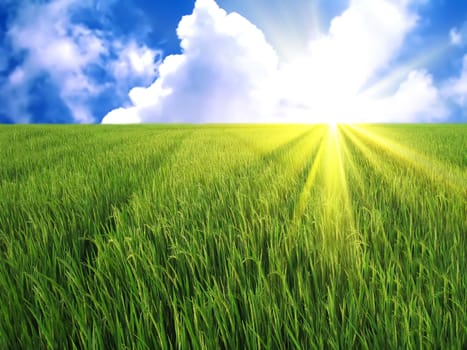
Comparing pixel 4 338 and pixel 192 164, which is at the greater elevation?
pixel 192 164

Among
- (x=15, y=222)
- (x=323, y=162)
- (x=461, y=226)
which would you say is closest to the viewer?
(x=461, y=226)

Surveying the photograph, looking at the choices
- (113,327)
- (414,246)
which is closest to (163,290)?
(113,327)

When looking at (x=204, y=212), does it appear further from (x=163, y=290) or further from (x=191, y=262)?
(x=163, y=290)

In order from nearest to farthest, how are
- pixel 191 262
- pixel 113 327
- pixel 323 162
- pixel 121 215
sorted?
pixel 113 327, pixel 191 262, pixel 121 215, pixel 323 162

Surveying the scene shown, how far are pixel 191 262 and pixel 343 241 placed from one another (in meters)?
0.66

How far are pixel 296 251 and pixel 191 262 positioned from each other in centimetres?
40

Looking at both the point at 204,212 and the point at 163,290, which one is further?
the point at 204,212

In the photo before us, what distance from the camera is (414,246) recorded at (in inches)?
54.2

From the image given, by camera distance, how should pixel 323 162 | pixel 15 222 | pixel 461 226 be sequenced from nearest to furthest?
1. pixel 461 226
2. pixel 15 222
3. pixel 323 162

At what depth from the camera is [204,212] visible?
181 centimetres

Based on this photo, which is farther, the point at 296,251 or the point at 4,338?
the point at 296,251

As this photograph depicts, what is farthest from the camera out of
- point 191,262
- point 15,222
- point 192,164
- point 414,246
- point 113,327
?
point 192,164

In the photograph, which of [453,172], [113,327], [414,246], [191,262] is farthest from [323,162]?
[113,327]

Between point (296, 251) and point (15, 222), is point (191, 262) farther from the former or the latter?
point (15, 222)
